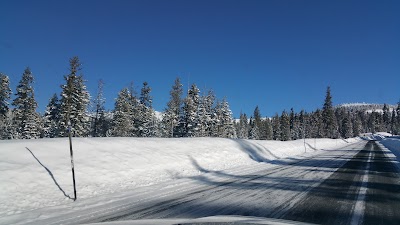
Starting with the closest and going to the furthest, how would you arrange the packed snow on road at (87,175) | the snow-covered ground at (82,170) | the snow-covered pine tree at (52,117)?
1. the packed snow on road at (87,175)
2. the snow-covered ground at (82,170)
3. the snow-covered pine tree at (52,117)

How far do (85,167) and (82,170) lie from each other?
1.02 ft

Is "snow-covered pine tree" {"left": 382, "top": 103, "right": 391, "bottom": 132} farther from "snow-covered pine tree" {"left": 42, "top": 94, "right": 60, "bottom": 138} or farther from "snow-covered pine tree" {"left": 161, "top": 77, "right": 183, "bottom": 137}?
"snow-covered pine tree" {"left": 42, "top": 94, "right": 60, "bottom": 138}

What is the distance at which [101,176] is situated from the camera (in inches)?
446

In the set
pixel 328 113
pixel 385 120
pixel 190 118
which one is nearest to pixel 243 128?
pixel 328 113

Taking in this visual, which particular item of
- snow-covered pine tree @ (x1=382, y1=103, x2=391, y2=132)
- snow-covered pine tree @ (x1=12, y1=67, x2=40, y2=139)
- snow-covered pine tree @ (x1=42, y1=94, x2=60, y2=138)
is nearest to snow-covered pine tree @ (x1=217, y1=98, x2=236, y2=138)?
snow-covered pine tree @ (x1=42, y1=94, x2=60, y2=138)

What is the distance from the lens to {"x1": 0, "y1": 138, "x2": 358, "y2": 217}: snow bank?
8.71 m

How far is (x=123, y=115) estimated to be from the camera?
47594mm

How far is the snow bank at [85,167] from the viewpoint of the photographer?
8.71m

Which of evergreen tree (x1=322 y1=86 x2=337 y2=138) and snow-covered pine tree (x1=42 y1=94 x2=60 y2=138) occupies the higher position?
evergreen tree (x1=322 y1=86 x2=337 y2=138)

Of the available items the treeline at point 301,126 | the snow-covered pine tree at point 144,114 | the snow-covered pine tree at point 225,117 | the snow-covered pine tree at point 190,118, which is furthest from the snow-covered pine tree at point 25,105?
the treeline at point 301,126

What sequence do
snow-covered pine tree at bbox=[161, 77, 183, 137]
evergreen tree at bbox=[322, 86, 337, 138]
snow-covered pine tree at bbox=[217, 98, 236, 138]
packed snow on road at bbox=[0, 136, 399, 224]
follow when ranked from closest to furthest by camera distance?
packed snow on road at bbox=[0, 136, 399, 224], snow-covered pine tree at bbox=[161, 77, 183, 137], snow-covered pine tree at bbox=[217, 98, 236, 138], evergreen tree at bbox=[322, 86, 337, 138]

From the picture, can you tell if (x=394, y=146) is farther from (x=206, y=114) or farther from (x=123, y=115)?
(x=123, y=115)

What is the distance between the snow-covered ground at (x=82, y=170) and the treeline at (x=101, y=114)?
19.4 meters

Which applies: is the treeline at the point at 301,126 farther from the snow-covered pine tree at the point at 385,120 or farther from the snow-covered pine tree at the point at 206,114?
the snow-covered pine tree at the point at 385,120
